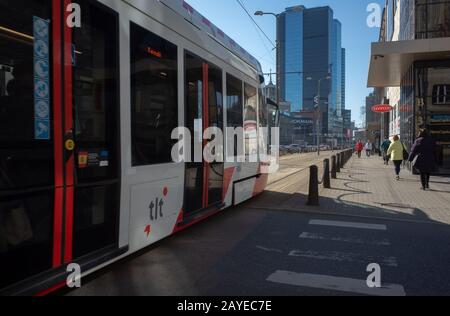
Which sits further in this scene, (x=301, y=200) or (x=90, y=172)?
(x=301, y=200)

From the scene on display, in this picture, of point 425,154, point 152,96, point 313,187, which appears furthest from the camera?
point 425,154

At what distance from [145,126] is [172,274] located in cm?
170

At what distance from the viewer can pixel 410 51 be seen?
1798cm

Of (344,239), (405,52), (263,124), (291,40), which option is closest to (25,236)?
(344,239)

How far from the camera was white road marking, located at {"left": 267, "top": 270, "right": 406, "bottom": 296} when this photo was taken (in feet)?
14.9

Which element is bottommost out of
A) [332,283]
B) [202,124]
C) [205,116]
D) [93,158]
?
[332,283]

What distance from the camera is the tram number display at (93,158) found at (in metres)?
4.05

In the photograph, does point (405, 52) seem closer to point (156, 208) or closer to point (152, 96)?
point (152, 96)

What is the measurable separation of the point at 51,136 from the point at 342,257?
398cm

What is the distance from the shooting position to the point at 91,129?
421 centimetres

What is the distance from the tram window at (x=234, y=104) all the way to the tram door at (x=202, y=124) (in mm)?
476

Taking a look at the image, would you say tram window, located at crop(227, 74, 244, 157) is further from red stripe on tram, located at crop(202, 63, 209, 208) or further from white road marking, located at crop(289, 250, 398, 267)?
white road marking, located at crop(289, 250, 398, 267)
